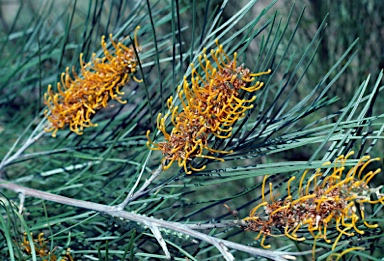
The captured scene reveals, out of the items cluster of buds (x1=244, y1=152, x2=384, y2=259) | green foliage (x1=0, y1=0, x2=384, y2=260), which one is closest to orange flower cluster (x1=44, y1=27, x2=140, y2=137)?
green foliage (x1=0, y1=0, x2=384, y2=260)

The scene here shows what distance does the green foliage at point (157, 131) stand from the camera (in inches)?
11.8

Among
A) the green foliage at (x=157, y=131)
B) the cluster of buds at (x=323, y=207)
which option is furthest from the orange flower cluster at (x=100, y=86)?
the cluster of buds at (x=323, y=207)

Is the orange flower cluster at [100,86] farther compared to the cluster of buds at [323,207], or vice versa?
the orange flower cluster at [100,86]

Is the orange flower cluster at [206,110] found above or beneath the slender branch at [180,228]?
above

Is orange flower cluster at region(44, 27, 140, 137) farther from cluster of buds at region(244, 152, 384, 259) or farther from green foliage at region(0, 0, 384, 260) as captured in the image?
cluster of buds at region(244, 152, 384, 259)

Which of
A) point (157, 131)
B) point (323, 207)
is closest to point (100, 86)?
point (157, 131)

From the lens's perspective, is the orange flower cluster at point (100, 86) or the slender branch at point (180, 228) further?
the orange flower cluster at point (100, 86)

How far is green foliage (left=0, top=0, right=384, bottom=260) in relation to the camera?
30cm

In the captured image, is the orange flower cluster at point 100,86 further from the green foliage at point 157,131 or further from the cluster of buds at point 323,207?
the cluster of buds at point 323,207

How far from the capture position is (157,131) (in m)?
0.31

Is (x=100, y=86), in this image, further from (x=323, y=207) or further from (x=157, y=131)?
(x=323, y=207)

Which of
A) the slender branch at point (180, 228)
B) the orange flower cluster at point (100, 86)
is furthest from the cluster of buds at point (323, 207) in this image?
the orange flower cluster at point (100, 86)

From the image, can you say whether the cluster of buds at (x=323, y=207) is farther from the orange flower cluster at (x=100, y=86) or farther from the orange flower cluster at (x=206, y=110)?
the orange flower cluster at (x=100, y=86)

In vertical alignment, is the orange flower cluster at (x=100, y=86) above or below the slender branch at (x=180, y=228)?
above
